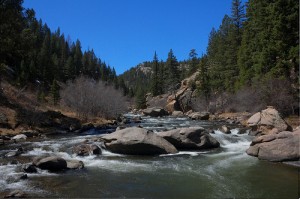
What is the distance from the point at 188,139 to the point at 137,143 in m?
3.89

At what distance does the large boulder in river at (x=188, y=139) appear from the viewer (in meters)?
20.4

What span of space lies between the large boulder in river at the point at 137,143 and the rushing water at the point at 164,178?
627 mm

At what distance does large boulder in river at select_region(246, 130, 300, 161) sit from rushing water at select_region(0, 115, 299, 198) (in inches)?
24.0

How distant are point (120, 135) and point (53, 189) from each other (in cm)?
803

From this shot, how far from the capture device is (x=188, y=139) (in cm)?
2044

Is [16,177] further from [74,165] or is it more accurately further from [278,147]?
[278,147]

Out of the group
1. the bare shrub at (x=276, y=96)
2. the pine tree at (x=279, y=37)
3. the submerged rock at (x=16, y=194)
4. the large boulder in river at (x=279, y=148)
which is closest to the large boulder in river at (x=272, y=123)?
the large boulder in river at (x=279, y=148)

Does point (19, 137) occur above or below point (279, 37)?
below

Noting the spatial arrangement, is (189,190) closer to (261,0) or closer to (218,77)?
(261,0)

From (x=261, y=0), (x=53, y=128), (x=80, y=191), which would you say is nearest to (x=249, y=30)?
(x=261, y=0)

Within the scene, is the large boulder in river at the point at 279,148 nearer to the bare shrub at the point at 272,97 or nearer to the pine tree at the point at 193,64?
the bare shrub at the point at 272,97

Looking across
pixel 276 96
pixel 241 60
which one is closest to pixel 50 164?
pixel 276 96

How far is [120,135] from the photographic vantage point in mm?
19516

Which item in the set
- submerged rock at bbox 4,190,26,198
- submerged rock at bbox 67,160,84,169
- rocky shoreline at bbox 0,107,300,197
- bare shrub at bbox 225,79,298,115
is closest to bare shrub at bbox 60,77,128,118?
rocky shoreline at bbox 0,107,300,197
